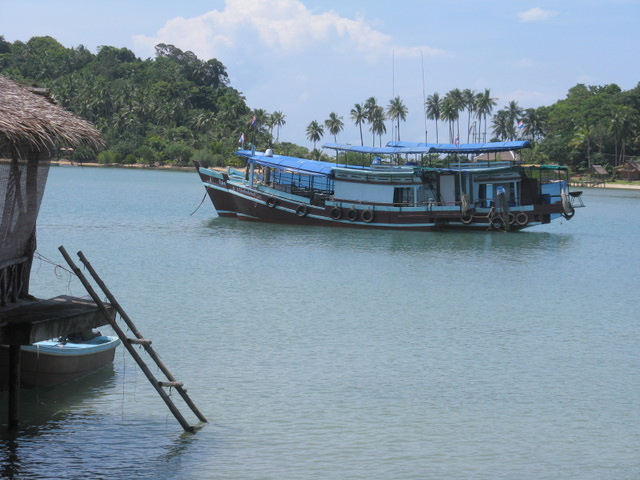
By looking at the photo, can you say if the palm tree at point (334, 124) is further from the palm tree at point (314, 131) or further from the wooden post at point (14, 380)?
the wooden post at point (14, 380)

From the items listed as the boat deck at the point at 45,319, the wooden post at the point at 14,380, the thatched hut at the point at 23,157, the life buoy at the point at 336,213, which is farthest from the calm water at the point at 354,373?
the life buoy at the point at 336,213

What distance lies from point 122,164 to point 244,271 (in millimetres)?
88103

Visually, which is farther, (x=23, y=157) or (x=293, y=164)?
(x=293, y=164)

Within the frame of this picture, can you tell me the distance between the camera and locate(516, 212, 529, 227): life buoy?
37812mm

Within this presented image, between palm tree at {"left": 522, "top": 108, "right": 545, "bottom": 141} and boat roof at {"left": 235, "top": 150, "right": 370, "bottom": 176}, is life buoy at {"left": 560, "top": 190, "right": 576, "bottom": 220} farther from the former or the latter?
palm tree at {"left": 522, "top": 108, "right": 545, "bottom": 141}

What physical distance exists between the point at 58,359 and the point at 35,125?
11.8 ft

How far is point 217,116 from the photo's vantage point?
367 ft

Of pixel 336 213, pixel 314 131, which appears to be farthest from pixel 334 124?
pixel 336 213

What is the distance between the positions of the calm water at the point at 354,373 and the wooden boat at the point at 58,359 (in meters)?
0.21

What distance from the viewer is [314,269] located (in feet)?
84.5

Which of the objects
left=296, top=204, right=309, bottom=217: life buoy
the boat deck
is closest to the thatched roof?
the boat deck

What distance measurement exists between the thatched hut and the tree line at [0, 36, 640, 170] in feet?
277

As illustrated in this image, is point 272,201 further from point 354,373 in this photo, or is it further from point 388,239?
point 354,373

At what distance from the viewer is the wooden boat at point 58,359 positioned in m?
11.0
